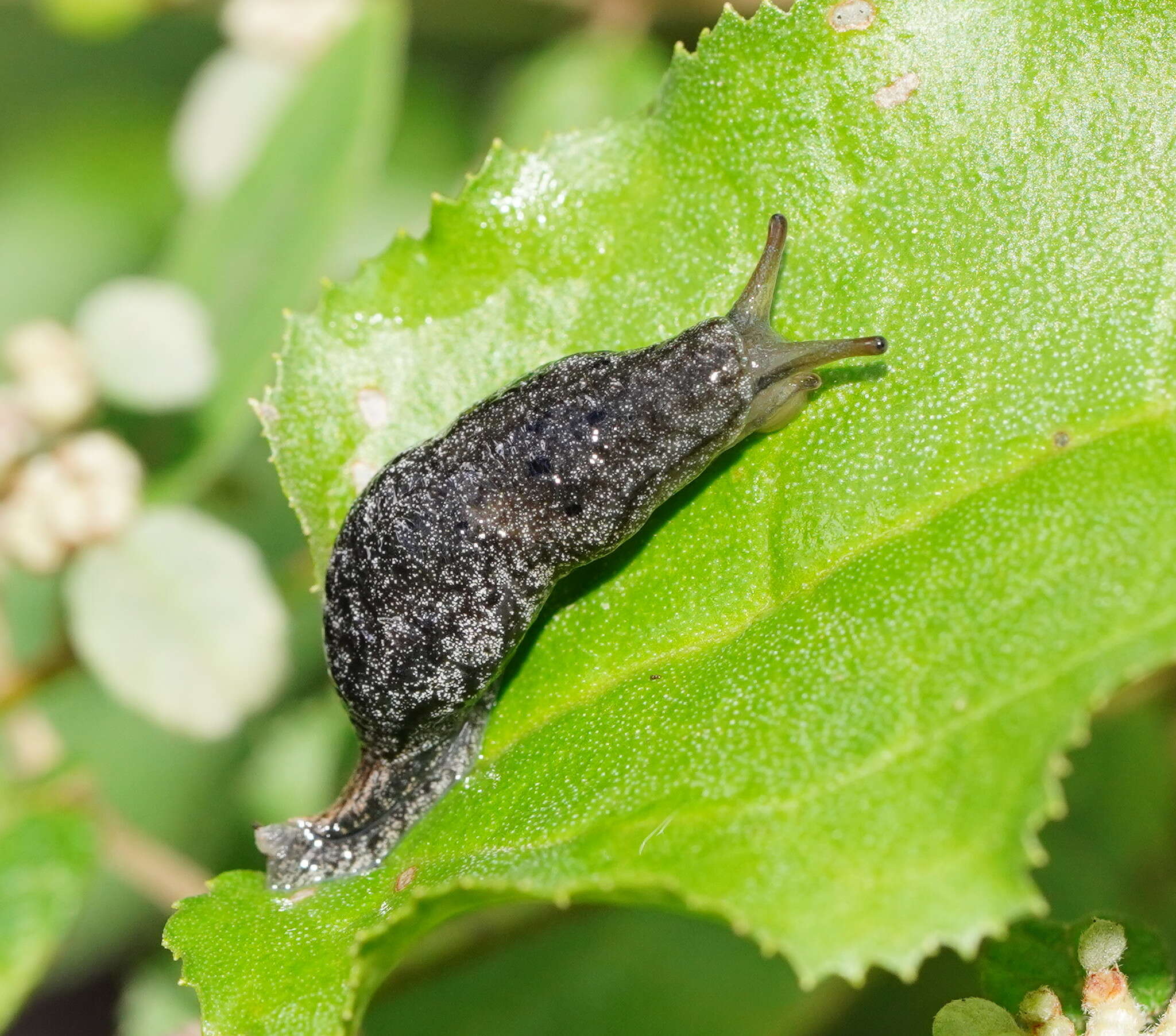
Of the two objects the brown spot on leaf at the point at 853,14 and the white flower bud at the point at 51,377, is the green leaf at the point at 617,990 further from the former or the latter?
the brown spot on leaf at the point at 853,14

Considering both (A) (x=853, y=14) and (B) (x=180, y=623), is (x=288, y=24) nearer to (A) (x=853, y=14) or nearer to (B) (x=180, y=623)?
(B) (x=180, y=623)

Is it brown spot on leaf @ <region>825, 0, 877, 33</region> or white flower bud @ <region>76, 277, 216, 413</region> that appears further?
white flower bud @ <region>76, 277, 216, 413</region>

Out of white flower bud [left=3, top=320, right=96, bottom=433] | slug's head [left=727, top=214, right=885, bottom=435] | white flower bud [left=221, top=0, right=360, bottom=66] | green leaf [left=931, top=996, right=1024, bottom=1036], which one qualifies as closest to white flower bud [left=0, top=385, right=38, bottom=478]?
white flower bud [left=3, top=320, right=96, bottom=433]

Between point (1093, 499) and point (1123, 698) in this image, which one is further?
point (1123, 698)

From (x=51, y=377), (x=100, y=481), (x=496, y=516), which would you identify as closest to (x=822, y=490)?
(x=496, y=516)

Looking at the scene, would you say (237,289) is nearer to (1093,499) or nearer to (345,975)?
(345,975)

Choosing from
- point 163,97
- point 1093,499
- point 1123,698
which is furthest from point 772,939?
point 163,97

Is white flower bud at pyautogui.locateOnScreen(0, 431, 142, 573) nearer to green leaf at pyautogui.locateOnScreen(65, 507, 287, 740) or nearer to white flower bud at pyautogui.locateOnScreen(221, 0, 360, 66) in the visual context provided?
green leaf at pyautogui.locateOnScreen(65, 507, 287, 740)
